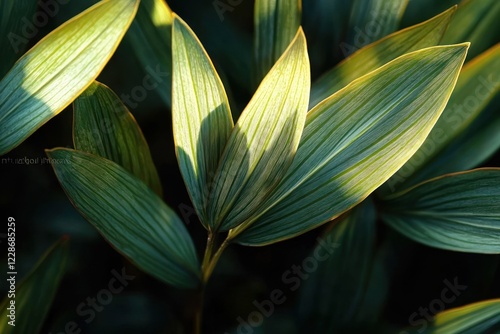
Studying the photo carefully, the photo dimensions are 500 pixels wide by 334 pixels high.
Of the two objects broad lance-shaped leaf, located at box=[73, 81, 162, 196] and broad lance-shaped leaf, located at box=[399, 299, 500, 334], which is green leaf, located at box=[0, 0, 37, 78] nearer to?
broad lance-shaped leaf, located at box=[73, 81, 162, 196]

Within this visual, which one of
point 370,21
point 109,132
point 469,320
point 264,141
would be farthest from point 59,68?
point 469,320

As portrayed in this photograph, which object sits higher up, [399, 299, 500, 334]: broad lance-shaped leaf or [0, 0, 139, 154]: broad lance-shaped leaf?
[0, 0, 139, 154]: broad lance-shaped leaf

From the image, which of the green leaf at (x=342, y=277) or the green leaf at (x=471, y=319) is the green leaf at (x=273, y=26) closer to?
the green leaf at (x=342, y=277)

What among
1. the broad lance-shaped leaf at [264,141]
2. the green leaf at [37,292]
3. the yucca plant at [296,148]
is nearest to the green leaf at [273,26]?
the yucca plant at [296,148]

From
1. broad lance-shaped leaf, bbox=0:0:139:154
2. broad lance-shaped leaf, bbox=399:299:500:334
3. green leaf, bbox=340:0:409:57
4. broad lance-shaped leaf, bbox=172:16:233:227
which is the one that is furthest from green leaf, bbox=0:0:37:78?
broad lance-shaped leaf, bbox=399:299:500:334

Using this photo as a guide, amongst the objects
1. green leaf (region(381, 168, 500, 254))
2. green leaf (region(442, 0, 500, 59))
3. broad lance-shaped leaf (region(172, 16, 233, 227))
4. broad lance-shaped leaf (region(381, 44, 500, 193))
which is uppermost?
broad lance-shaped leaf (region(172, 16, 233, 227))

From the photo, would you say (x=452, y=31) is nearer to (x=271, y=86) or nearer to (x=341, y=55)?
(x=341, y=55)

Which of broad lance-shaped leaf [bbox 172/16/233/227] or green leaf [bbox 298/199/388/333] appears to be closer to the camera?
broad lance-shaped leaf [bbox 172/16/233/227]
